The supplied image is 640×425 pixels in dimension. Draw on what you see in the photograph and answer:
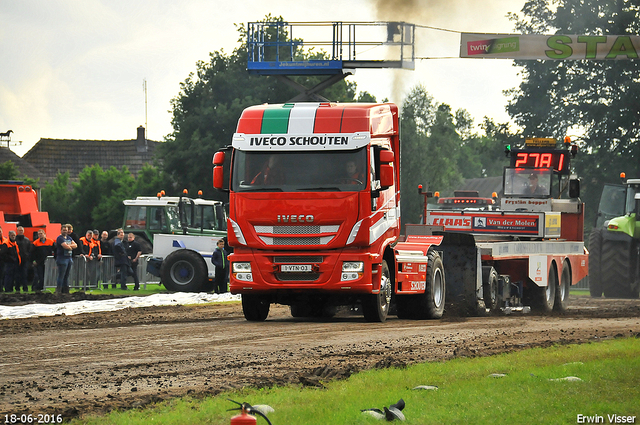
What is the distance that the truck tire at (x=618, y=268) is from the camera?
84.3ft

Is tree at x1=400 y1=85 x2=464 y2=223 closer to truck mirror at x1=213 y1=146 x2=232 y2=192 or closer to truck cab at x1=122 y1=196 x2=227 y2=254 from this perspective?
truck cab at x1=122 y1=196 x2=227 y2=254

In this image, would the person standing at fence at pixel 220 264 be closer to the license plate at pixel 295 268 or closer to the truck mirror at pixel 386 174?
the license plate at pixel 295 268

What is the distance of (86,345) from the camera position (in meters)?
12.3

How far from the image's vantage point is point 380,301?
15789 mm

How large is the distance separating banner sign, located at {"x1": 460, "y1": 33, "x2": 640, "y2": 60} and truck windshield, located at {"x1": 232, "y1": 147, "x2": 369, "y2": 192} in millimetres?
17550

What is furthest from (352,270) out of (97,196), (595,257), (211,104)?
(97,196)

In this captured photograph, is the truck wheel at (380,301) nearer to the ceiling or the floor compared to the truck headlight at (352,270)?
Answer: nearer to the floor

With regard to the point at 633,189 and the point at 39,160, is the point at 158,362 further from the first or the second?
Result: the point at 39,160

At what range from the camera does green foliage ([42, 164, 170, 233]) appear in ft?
173

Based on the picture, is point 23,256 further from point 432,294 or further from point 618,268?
point 618,268

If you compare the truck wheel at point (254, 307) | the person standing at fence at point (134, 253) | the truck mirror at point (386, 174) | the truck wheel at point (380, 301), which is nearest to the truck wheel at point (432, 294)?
the truck wheel at point (380, 301)

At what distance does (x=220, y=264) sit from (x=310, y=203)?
11.5m

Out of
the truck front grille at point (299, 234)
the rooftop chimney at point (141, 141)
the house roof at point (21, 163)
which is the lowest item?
the truck front grille at point (299, 234)

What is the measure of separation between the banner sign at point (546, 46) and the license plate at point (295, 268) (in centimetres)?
1835
